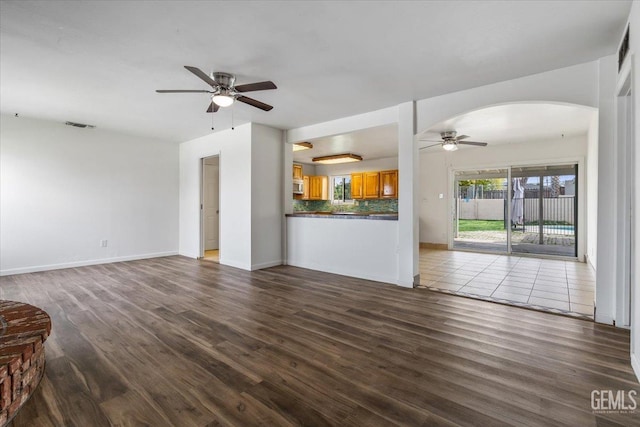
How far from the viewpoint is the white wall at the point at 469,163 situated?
20.6ft

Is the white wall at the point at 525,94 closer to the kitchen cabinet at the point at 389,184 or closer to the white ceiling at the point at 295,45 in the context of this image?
the white ceiling at the point at 295,45

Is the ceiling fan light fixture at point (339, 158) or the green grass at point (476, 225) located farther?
the ceiling fan light fixture at point (339, 158)

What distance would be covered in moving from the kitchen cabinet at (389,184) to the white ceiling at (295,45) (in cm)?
437

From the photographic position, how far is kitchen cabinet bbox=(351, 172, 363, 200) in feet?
29.5

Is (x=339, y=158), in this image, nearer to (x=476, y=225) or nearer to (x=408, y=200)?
(x=476, y=225)

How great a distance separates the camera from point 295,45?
2.70 meters

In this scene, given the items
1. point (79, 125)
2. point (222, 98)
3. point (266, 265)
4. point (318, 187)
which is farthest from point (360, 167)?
point (79, 125)

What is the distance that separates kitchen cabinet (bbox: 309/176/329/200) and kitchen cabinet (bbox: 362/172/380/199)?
157 centimetres

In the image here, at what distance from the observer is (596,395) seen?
1.78m

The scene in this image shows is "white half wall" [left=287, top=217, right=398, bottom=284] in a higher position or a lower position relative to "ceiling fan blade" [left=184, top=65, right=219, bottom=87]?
lower

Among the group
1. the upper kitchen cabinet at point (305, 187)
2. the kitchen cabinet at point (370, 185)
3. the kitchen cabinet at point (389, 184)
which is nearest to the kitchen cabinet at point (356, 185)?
the kitchen cabinet at point (370, 185)

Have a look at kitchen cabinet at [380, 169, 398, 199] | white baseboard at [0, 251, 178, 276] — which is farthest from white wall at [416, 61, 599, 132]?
white baseboard at [0, 251, 178, 276]

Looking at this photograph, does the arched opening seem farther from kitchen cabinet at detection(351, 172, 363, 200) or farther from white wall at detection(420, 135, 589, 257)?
kitchen cabinet at detection(351, 172, 363, 200)

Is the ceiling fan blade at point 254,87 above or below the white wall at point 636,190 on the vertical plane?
above
